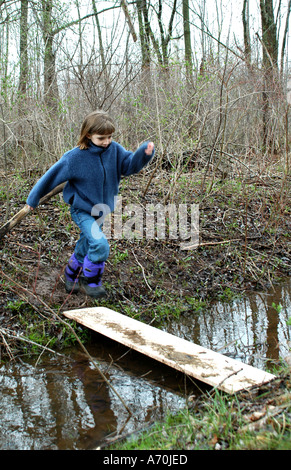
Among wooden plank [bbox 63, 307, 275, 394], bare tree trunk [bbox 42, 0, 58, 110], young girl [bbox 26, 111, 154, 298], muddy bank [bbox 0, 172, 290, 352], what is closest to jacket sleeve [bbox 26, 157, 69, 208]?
young girl [bbox 26, 111, 154, 298]

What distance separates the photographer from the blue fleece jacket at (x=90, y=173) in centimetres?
405

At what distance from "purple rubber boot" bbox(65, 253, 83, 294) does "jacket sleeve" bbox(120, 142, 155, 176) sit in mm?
1054

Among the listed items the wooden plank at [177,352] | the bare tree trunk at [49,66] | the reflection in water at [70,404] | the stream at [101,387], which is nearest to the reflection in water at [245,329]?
the stream at [101,387]

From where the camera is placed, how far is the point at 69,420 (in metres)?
2.77

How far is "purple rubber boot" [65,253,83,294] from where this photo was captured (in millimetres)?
4512

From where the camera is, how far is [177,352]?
329cm

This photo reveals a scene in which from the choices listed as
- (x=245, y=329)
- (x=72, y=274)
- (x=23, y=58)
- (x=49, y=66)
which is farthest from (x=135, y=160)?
(x=23, y=58)

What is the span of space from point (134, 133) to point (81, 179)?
3.90 meters

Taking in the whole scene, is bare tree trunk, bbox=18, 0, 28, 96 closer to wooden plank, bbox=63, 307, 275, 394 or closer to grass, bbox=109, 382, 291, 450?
→ wooden plank, bbox=63, 307, 275, 394

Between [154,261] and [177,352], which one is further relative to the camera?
→ [154,261]

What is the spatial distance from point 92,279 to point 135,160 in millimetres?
1249

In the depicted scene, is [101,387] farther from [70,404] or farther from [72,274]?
[72,274]

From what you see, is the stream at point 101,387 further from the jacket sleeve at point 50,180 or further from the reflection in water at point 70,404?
the jacket sleeve at point 50,180

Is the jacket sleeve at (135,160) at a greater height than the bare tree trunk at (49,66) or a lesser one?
lesser
